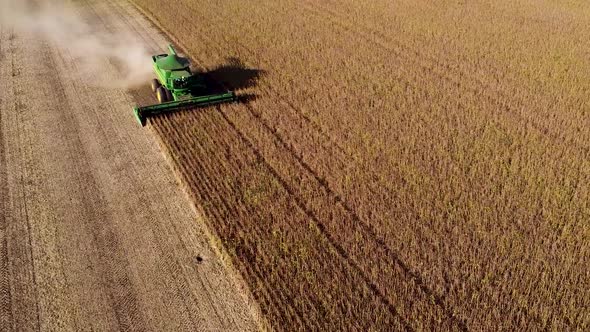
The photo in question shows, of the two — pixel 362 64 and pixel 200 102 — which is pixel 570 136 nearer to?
pixel 362 64

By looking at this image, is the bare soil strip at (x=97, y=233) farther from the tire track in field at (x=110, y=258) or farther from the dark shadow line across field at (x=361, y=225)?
the dark shadow line across field at (x=361, y=225)

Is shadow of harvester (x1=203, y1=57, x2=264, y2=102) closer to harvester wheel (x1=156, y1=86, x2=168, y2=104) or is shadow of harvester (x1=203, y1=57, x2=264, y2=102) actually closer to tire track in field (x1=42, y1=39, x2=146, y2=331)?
harvester wheel (x1=156, y1=86, x2=168, y2=104)

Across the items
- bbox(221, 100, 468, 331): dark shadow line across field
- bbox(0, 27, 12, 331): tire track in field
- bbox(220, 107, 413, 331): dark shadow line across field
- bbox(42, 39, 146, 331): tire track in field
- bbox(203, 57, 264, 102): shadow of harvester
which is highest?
bbox(203, 57, 264, 102): shadow of harvester

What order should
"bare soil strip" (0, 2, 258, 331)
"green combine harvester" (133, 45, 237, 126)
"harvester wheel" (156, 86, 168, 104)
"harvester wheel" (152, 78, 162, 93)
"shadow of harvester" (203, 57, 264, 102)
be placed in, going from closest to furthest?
"bare soil strip" (0, 2, 258, 331) < "green combine harvester" (133, 45, 237, 126) < "harvester wheel" (156, 86, 168, 104) < "harvester wheel" (152, 78, 162, 93) < "shadow of harvester" (203, 57, 264, 102)

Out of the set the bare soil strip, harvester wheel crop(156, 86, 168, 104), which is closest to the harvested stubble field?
the bare soil strip

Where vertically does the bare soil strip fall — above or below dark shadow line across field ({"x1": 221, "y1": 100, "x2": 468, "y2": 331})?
below

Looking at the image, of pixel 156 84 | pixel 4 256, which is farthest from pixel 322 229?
pixel 156 84

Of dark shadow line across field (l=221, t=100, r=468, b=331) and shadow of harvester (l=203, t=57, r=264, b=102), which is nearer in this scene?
dark shadow line across field (l=221, t=100, r=468, b=331)

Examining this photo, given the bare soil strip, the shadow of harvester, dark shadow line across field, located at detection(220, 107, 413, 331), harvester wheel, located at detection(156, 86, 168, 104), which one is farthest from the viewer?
the shadow of harvester
